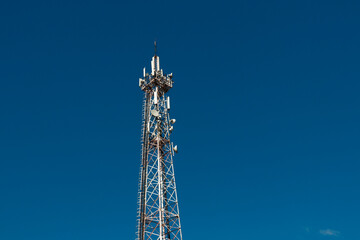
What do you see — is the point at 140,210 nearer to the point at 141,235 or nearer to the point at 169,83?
the point at 141,235

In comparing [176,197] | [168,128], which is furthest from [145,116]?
[176,197]

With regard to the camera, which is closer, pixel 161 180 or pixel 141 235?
pixel 141 235

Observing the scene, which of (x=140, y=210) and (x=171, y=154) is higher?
(x=171, y=154)

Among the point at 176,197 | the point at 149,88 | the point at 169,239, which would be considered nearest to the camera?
the point at 169,239

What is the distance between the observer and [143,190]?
45.7 meters

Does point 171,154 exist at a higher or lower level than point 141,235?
higher

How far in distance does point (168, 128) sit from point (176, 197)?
9398 millimetres

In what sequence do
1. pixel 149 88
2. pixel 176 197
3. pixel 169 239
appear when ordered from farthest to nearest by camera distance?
pixel 149 88 < pixel 176 197 < pixel 169 239

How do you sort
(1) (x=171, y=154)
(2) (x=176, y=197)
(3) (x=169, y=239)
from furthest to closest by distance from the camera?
1. (1) (x=171, y=154)
2. (2) (x=176, y=197)
3. (3) (x=169, y=239)

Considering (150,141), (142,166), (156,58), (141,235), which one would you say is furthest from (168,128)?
(141,235)

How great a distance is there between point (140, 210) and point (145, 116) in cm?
1233

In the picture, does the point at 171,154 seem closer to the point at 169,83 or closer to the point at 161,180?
the point at 161,180

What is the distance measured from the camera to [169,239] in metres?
42.8

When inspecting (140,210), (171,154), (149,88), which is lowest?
(140,210)
